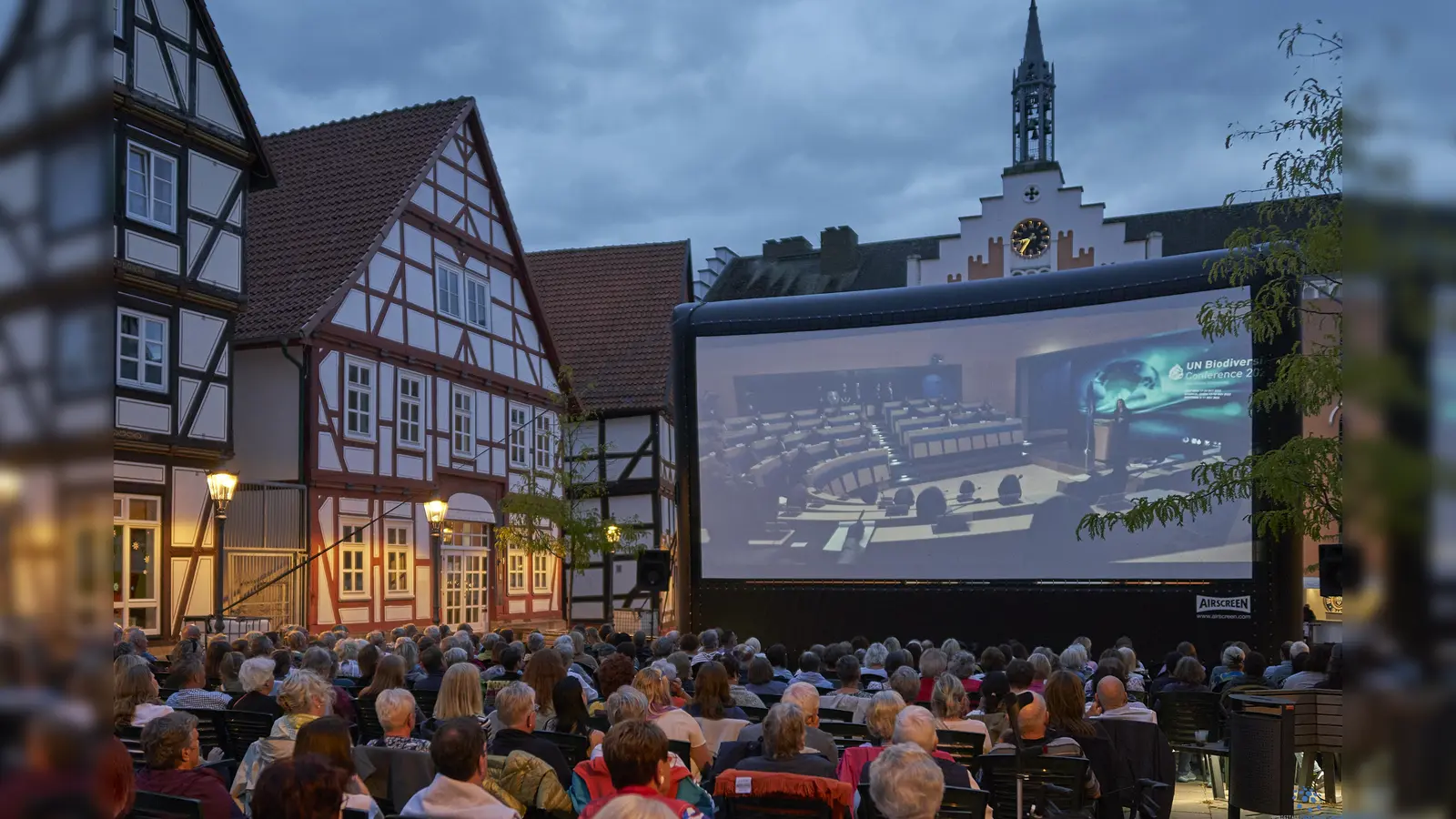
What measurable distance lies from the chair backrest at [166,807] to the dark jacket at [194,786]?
230 millimetres

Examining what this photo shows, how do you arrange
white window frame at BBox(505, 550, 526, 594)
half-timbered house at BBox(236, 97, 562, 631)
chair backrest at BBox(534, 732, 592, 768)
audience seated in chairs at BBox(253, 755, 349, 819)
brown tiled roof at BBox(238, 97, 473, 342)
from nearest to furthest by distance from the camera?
audience seated in chairs at BBox(253, 755, 349, 819) < chair backrest at BBox(534, 732, 592, 768) < half-timbered house at BBox(236, 97, 562, 631) < brown tiled roof at BBox(238, 97, 473, 342) < white window frame at BBox(505, 550, 526, 594)

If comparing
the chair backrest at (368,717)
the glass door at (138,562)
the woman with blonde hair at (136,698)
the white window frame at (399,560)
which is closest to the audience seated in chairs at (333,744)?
the woman with blonde hair at (136,698)

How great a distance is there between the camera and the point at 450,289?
21.7 meters

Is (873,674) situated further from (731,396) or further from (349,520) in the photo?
(349,520)

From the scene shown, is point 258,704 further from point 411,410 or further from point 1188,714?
point 411,410

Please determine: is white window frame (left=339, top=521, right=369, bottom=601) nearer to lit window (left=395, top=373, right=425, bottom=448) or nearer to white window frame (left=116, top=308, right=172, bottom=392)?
lit window (left=395, top=373, right=425, bottom=448)

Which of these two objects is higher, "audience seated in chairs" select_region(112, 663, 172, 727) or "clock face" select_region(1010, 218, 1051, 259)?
"clock face" select_region(1010, 218, 1051, 259)

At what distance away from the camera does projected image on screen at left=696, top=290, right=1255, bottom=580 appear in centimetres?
1310

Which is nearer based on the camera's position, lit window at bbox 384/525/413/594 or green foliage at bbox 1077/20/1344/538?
green foliage at bbox 1077/20/1344/538

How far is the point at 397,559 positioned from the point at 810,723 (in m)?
15.5

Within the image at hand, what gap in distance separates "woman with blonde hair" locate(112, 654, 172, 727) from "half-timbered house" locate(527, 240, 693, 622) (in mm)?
17450

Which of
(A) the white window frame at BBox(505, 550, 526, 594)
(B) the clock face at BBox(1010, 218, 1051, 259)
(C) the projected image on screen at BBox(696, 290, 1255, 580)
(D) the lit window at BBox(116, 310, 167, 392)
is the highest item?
(B) the clock face at BBox(1010, 218, 1051, 259)

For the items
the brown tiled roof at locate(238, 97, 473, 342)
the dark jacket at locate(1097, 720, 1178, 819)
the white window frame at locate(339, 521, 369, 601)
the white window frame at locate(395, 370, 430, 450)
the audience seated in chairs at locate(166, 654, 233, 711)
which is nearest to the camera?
the dark jacket at locate(1097, 720, 1178, 819)

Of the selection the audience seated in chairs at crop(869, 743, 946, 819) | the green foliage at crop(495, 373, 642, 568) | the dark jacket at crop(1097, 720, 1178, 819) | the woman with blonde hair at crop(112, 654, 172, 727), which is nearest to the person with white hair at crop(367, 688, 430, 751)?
the woman with blonde hair at crop(112, 654, 172, 727)
